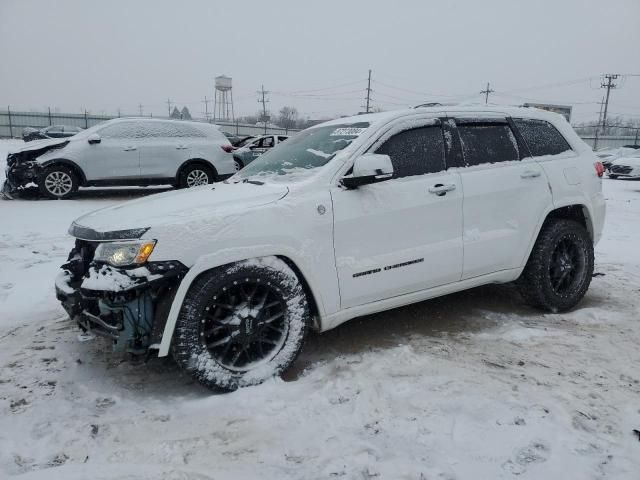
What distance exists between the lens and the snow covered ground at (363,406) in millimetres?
2260

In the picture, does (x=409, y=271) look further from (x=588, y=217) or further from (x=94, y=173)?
(x=94, y=173)

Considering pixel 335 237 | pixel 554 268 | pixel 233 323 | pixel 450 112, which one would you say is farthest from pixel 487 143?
pixel 233 323

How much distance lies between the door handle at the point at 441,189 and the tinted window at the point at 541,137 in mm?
1043

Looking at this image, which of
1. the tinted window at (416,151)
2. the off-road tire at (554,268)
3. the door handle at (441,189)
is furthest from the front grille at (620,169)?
the door handle at (441,189)

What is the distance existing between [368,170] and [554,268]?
2120 millimetres

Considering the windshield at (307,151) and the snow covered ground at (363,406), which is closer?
the snow covered ground at (363,406)

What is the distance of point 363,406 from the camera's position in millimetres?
2719

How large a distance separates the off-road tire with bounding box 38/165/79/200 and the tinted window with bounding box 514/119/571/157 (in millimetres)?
8292

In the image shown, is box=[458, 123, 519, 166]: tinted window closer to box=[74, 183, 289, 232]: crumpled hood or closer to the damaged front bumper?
box=[74, 183, 289, 232]: crumpled hood

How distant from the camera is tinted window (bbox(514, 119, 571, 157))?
416 centimetres

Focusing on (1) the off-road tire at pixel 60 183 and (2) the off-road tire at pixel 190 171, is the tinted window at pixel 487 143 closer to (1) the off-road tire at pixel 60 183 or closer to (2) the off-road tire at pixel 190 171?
(2) the off-road tire at pixel 190 171

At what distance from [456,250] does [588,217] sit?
1.57m

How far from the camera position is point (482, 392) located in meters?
2.85

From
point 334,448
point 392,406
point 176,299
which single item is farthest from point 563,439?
point 176,299
